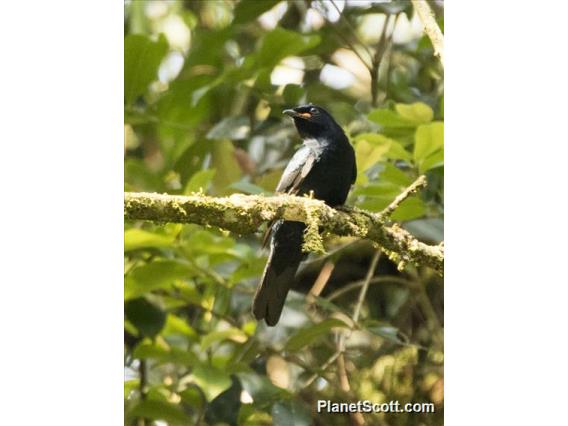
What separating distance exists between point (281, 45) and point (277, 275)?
940mm

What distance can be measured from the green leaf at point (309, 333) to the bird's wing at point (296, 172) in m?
0.42

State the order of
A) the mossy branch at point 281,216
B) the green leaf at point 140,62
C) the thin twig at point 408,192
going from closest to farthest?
the mossy branch at point 281,216, the thin twig at point 408,192, the green leaf at point 140,62

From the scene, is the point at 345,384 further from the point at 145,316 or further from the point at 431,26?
the point at 431,26

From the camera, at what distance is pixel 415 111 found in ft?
11.1

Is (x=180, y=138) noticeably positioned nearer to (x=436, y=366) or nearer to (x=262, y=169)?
(x=262, y=169)

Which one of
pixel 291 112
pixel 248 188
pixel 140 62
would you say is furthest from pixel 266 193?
pixel 140 62

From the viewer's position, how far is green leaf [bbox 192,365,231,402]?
333 centimetres

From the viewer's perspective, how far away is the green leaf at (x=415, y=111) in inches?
133

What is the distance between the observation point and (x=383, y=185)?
328 centimetres

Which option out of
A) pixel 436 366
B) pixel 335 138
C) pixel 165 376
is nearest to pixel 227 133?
pixel 335 138

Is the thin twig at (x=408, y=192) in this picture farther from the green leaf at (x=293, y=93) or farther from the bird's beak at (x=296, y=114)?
the green leaf at (x=293, y=93)

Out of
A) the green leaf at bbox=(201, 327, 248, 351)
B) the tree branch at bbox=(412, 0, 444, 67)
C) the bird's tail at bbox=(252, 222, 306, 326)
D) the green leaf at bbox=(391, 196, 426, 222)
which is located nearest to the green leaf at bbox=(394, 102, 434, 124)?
the tree branch at bbox=(412, 0, 444, 67)

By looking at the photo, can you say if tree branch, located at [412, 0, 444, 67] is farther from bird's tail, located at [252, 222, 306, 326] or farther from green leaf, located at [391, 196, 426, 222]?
bird's tail, located at [252, 222, 306, 326]

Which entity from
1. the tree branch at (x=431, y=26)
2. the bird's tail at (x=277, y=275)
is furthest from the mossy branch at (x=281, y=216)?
the tree branch at (x=431, y=26)
